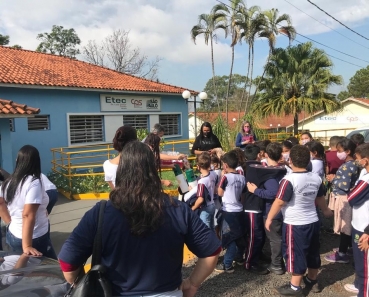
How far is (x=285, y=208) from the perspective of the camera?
3443mm

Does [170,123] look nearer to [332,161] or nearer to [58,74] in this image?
[58,74]

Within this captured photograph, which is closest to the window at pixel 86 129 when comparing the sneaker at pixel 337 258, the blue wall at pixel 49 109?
the blue wall at pixel 49 109

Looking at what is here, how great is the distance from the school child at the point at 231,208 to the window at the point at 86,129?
1082 centimetres

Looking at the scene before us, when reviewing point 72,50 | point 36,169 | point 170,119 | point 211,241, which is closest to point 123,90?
point 170,119

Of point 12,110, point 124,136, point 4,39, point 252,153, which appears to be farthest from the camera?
point 4,39

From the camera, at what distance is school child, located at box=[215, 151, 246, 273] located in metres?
4.08

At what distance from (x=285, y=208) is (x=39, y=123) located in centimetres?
1136

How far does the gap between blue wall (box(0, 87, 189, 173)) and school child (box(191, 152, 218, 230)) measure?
923 centimetres

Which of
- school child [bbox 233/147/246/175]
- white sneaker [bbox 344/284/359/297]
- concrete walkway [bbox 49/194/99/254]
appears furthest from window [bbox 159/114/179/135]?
white sneaker [bbox 344/284/359/297]

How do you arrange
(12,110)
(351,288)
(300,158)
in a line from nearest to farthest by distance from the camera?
(300,158), (351,288), (12,110)

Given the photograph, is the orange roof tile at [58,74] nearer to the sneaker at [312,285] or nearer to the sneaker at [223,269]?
the sneaker at [223,269]

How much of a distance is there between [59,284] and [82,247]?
2.72 ft

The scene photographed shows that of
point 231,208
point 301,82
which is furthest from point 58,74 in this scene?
point 231,208

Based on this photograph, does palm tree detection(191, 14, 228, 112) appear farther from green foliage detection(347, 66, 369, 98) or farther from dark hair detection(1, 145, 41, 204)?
green foliage detection(347, 66, 369, 98)
